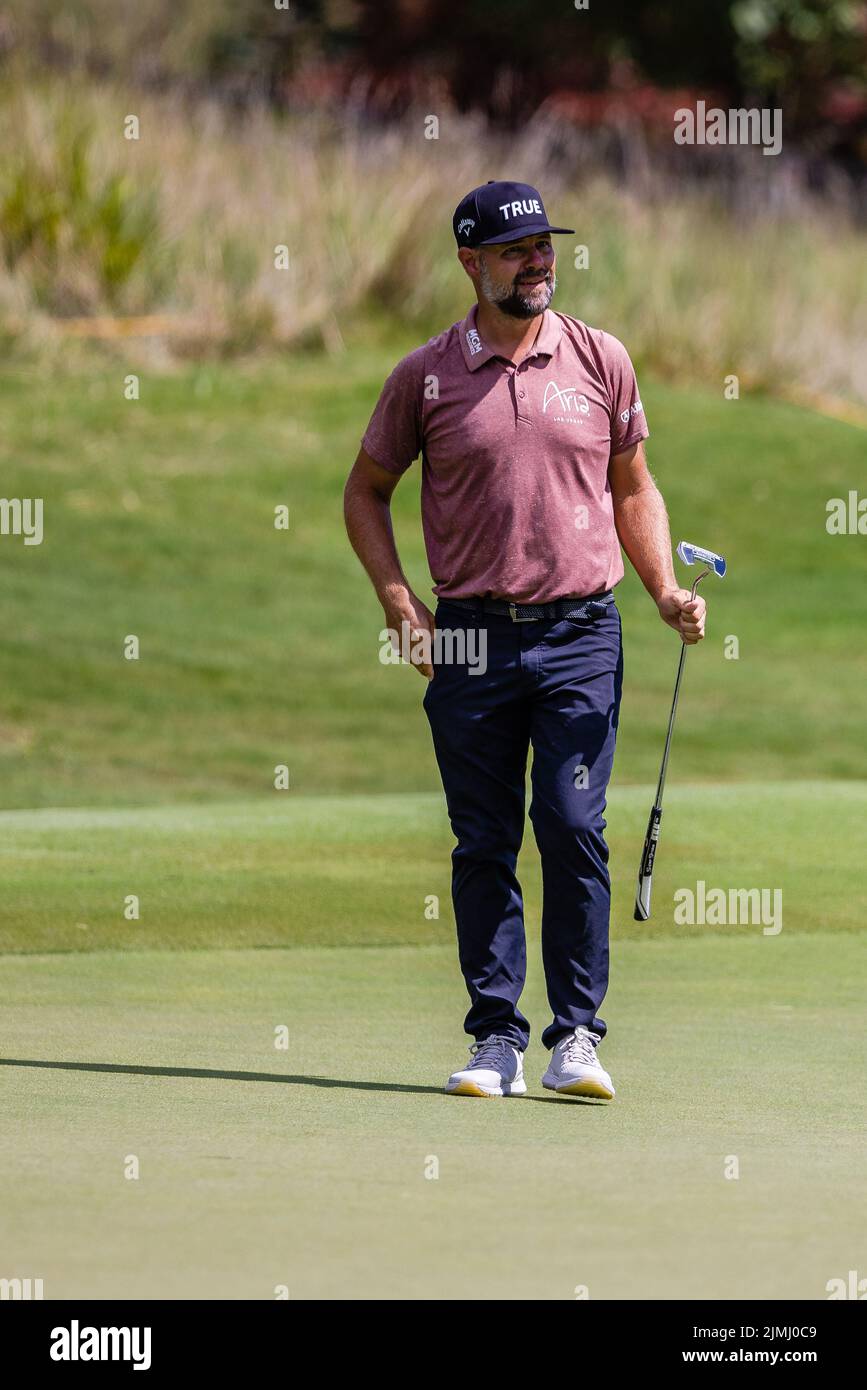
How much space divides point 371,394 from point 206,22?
15.4 m

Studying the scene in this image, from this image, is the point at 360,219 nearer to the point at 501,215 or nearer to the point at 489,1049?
the point at 501,215

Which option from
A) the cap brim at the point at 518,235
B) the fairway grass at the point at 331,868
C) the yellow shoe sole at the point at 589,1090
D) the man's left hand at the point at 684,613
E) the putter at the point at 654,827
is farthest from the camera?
the fairway grass at the point at 331,868

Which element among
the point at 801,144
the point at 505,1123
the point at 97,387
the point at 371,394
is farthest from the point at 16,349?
the point at 505,1123

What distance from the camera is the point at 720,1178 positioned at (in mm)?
3727

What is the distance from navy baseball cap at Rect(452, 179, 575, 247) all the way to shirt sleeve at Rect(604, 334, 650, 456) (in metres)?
0.32

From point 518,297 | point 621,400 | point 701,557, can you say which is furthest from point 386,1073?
point 518,297

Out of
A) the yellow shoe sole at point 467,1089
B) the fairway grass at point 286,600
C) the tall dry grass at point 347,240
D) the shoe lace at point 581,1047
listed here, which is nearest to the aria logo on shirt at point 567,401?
the shoe lace at point 581,1047

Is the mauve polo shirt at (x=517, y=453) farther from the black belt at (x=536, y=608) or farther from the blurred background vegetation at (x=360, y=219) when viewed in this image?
the blurred background vegetation at (x=360, y=219)

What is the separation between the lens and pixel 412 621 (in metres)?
5.07

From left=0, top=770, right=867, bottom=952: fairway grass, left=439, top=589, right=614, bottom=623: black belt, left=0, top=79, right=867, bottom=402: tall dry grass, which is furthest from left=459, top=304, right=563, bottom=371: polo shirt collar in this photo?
left=0, top=79, right=867, bottom=402: tall dry grass

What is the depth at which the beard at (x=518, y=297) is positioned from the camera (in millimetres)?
4980

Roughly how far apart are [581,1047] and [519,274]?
163 cm

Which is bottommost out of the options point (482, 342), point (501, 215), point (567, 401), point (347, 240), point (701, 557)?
point (701, 557)
